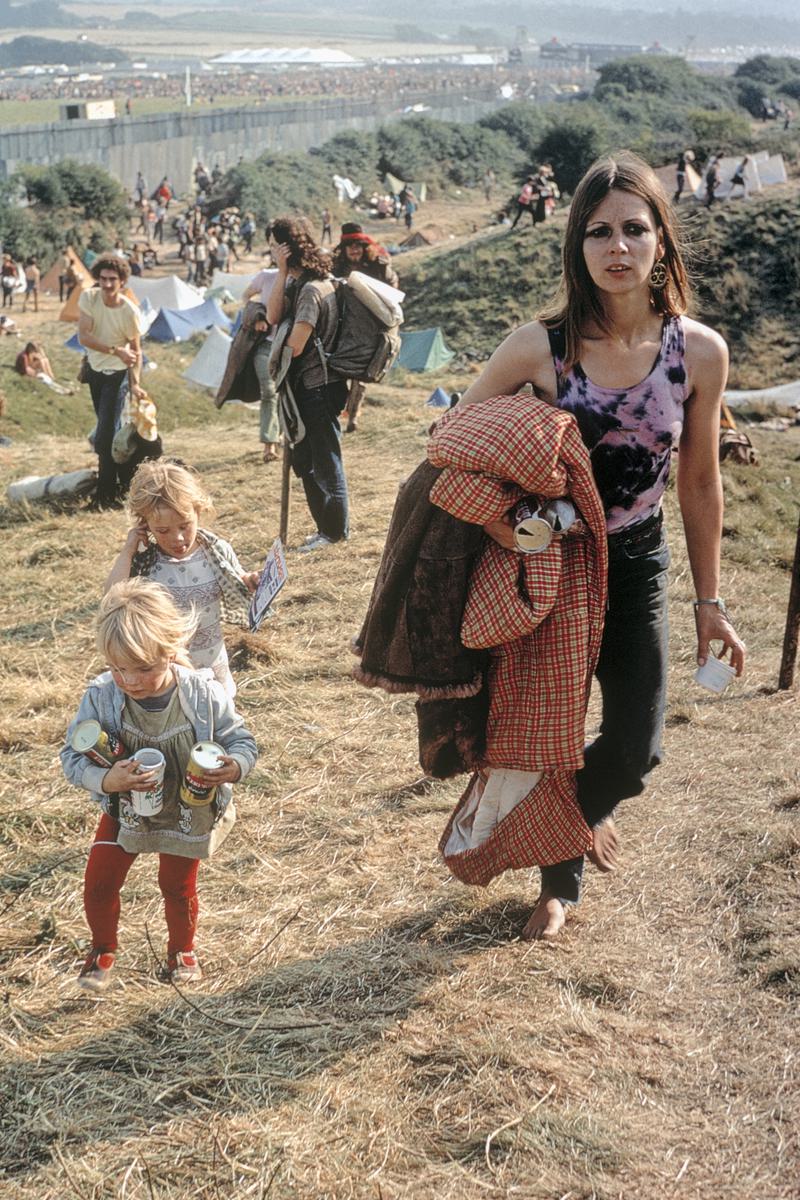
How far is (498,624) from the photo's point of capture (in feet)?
9.59

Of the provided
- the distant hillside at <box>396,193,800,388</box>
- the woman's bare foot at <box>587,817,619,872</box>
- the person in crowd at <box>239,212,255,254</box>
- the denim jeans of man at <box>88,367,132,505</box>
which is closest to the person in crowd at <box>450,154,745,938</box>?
the woman's bare foot at <box>587,817,619,872</box>

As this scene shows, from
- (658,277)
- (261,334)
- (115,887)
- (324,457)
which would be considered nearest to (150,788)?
(115,887)

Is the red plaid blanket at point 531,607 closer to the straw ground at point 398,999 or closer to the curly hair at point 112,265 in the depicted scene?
the straw ground at point 398,999

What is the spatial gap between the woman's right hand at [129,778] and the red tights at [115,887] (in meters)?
0.24

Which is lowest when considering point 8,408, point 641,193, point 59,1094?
point 8,408

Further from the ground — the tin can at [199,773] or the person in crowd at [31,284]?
the tin can at [199,773]

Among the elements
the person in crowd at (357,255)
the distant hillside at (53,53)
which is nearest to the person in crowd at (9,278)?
the person in crowd at (357,255)

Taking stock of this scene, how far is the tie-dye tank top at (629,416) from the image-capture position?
295cm

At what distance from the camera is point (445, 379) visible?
18.8 meters

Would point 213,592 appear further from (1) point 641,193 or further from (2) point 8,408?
(2) point 8,408

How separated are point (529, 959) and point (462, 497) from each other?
128cm

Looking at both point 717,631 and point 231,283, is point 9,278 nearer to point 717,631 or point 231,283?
point 231,283

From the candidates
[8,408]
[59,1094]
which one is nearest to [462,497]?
[59,1094]

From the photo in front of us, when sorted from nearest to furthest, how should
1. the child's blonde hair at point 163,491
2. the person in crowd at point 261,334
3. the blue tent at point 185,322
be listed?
1. the child's blonde hair at point 163,491
2. the person in crowd at point 261,334
3. the blue tent at point 185,322
